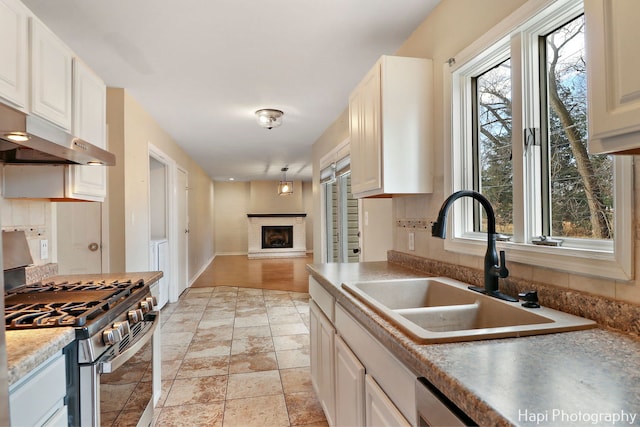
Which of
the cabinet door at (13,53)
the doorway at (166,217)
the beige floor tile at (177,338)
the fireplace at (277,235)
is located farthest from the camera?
the fireplace at (277,235)

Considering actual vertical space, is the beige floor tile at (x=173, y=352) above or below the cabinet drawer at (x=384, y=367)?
below

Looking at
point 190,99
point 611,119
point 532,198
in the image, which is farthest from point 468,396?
point 190,99

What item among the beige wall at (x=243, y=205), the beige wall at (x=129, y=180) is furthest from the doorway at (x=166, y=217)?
the beige wall at (x=243, y=205)

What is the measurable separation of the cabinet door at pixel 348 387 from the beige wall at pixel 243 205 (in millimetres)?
9399

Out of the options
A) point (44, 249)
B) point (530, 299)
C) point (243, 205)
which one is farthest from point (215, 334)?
point (243, 205)

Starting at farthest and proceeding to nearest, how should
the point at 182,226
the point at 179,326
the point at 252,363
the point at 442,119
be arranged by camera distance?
1. the point at 182,226
2. the point at 179,326
3. the point at 252,363
4. the point at 442,119

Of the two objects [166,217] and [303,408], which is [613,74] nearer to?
[303,408]

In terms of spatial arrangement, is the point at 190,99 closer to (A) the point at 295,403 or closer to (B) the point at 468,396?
(A) the point at 295,403

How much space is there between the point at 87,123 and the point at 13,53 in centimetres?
62

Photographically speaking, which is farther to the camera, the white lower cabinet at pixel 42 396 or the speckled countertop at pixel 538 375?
the white lower cabinet at pixel 42 396

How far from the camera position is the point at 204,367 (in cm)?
284

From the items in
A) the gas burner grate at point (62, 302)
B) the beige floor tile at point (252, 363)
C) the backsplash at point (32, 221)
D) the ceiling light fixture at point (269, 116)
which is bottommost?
the beige floor tile at point (252, 363)

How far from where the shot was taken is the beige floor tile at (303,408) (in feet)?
6.95

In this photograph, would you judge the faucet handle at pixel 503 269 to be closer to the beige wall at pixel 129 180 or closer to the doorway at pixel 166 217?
the beige wall at pixel 129 180
